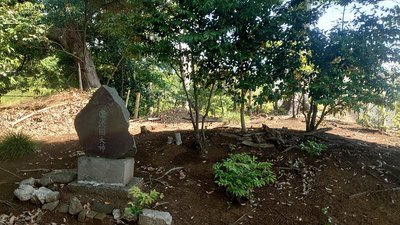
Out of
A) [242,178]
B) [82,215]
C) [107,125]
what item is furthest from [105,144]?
[242,178]

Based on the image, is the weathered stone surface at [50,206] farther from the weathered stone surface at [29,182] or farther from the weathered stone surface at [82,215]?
the weathered stone surface at [29,182]

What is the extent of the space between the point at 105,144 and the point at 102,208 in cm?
87

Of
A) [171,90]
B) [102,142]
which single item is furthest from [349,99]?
[171,90]

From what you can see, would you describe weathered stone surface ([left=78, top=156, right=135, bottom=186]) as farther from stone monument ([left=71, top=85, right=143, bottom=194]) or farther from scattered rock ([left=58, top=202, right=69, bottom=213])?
scattered rock ([left=58, top=202, right=69, bottom=213])

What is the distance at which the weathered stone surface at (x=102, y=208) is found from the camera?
3.90m

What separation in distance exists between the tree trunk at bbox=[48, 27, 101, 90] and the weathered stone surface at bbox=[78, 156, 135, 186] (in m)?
8.23

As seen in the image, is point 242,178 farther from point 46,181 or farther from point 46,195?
point 46,181

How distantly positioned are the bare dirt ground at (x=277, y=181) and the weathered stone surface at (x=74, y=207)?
10cm

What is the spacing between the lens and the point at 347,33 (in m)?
4.96

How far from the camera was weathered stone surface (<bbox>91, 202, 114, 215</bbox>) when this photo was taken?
3.90 m

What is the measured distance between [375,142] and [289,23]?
135 inches

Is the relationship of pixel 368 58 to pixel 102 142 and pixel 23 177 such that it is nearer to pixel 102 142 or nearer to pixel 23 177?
pixel 102 142

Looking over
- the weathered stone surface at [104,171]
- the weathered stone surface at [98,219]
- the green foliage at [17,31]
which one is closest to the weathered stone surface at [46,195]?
the weathered stone surface at [104,171]

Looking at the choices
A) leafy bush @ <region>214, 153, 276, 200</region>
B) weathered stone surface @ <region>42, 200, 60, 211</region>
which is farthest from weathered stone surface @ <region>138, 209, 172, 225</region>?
weathered stone surface @ <region>42, 200, 60, 211</region>
